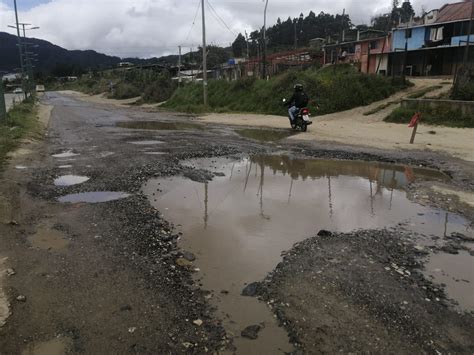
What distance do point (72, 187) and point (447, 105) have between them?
1625cm

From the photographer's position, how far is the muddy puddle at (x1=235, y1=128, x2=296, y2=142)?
50.7 ft

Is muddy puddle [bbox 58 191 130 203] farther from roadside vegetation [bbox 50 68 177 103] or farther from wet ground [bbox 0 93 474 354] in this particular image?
roadside vegetation [bbox 50 68 177 103]

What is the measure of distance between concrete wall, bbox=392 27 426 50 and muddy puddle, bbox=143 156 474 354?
33.4 meters

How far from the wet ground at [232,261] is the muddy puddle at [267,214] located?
0.07ft

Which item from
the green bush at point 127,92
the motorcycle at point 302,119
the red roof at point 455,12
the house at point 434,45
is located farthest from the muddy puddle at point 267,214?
the green bush at point 127,92

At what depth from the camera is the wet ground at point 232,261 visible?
3.42 meters

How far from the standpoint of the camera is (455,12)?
3922 centimetres

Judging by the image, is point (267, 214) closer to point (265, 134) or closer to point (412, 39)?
point (265, 134)

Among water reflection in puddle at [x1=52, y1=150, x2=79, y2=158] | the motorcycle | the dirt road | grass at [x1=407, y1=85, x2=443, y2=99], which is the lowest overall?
water reflection in puddle at [x1=52, y1=150, x2=79, y2=158]

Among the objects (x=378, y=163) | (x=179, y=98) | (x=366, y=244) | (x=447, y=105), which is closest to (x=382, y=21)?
(x=179, y=98)

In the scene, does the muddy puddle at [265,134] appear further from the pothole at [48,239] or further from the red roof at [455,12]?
the red roof at [455,12]

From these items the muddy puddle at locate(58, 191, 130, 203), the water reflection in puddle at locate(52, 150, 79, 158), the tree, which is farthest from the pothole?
the tree

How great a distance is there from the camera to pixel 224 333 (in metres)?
3.46

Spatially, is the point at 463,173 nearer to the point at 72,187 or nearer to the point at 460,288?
the point at 460,288
